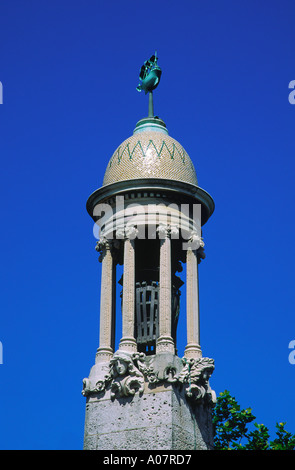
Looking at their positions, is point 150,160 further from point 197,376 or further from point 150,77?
point 197,376

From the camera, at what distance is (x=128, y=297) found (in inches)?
1281

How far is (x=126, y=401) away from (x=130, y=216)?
20.7ft

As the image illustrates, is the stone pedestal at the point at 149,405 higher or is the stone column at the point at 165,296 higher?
the stone column at the point at 165,296

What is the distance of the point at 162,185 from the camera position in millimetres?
33750

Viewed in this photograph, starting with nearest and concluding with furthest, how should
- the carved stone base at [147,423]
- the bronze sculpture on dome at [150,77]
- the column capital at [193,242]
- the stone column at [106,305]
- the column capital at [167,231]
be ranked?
the carved stone base at [147,423] < the stone column at [106,305] < the column capital at [167,231] < the column capital at [193,242] < the bronze sculpture on dome at [150,77]

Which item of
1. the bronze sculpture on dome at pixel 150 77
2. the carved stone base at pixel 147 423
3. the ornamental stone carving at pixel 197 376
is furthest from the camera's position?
the bronze sculpture on dome at pixel 150 77

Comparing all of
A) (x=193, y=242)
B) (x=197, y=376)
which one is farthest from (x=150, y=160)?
(x=197, y=376)

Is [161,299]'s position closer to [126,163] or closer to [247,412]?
[126,163]

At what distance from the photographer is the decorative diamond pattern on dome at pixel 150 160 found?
3422 cm

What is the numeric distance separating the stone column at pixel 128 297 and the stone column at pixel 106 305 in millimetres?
811

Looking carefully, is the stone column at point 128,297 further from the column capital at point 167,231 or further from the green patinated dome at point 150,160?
the green patinated dome at point 150,160

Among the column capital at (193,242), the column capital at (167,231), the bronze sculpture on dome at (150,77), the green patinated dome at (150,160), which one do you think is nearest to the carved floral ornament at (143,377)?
the column capital at (193,242)

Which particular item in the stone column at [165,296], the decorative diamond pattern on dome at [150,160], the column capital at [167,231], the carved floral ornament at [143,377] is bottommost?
the carved floral ornament at [143,377]

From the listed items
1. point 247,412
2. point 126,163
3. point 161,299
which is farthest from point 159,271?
point 247,412
